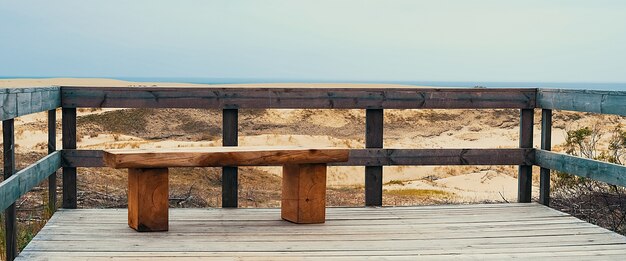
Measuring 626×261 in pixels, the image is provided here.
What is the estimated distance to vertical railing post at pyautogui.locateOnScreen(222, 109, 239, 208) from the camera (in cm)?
722

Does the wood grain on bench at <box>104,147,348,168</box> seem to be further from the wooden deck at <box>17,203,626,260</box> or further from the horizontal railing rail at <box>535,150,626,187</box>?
the horizontal railing rail at <box>535,150,626,187</box>

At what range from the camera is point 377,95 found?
7.36m

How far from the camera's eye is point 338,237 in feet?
19.5

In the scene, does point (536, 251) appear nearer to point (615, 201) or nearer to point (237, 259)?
point (237, 259)

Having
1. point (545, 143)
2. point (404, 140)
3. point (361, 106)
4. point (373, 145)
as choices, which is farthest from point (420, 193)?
point (404, 140)

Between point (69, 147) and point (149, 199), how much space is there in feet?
5.19

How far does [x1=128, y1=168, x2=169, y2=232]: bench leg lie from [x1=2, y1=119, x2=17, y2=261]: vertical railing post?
85 cm

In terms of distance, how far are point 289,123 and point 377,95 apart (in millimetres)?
24046

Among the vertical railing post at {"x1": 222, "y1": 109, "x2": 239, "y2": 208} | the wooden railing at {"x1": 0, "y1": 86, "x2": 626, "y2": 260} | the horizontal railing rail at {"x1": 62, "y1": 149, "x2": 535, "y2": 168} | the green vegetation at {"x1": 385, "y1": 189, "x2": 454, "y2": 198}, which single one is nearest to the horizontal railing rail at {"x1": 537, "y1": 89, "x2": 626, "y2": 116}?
the wooden railing at {"x1": 0, "y1": 86, "x2": 626, "y2": 260}

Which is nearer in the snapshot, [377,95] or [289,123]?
[377,95]

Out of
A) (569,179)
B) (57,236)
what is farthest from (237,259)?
(569,179)

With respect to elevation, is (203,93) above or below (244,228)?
above

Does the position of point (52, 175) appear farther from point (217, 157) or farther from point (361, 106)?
point (361, 106)

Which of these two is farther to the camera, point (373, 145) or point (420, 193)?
point (420, 193)
